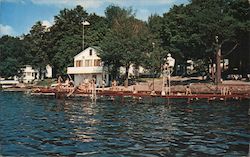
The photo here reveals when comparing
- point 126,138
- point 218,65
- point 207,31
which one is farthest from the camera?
point 218,65

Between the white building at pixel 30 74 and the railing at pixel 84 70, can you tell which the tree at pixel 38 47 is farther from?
the railing at pixel 84 70

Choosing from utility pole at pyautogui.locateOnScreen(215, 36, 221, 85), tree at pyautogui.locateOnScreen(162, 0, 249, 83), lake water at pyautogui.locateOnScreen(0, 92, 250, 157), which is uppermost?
tree at pyautogui.locateOnScreen(162, 0, 249, 83)

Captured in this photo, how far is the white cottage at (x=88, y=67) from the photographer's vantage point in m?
48.3

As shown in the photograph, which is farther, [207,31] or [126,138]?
[207,31]

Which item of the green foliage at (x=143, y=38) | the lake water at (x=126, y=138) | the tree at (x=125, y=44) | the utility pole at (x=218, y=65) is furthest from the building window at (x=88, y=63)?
the lake water at (x=126, y=138)

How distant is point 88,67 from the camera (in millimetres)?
49500

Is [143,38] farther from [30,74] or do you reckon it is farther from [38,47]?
[30,74]

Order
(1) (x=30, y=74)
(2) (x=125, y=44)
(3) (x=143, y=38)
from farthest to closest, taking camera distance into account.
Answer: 1. (1) (x=30, y=74)
2. (3) (x=143, y=38)
3. (2) (x=125, y=44)

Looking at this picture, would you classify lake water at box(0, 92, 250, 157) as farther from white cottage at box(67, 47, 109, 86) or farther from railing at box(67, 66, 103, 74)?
railing at box(67, 66, 103, 74)

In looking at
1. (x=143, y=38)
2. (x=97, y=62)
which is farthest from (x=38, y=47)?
(x=143, y=38)

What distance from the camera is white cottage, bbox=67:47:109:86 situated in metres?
48.3

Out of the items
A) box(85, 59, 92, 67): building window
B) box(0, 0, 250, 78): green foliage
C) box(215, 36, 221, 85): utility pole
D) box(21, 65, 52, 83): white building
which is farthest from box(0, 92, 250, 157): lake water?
box(21, 65, 52, 83): white building

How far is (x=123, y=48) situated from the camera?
42781 millimetres

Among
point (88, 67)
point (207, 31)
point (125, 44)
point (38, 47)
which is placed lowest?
point (88, 67)
